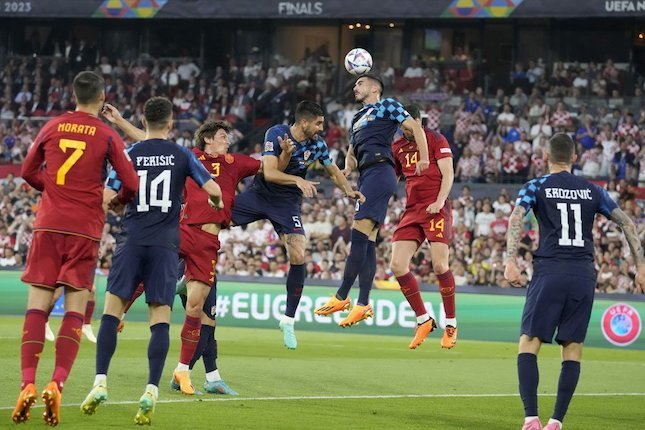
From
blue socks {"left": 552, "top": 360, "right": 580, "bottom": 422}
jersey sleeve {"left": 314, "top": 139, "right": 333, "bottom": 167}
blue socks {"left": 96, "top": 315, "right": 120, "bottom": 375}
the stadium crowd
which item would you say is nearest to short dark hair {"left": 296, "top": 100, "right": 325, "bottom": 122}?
jersey sleeve {"left": 314, "top": 139, "right": 333, "bottom": 167}

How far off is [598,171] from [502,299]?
5496 mm

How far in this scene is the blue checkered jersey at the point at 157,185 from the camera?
987cm

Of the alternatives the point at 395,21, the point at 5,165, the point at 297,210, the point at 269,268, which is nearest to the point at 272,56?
the point at 395,21

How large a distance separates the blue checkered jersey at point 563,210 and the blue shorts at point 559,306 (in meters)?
0.18

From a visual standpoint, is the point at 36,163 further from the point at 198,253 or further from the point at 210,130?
the point at 210,130

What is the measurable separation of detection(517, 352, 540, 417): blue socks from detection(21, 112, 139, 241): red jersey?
3306 millimetres

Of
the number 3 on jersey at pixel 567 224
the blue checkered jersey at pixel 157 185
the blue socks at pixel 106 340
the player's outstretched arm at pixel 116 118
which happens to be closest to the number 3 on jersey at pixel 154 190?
the blue checkered jersey at pixel 157 185

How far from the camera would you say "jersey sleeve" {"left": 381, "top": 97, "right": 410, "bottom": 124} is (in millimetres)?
13500

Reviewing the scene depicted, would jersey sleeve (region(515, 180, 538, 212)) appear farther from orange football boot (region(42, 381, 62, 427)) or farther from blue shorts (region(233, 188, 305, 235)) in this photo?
blue shorts (region(233, 188, 305, 235))

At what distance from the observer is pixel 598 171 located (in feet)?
87.3

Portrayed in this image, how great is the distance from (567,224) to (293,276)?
4902mm

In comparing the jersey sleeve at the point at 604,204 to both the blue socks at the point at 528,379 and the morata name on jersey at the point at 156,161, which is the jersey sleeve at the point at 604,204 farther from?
the morata name on jersey at the point at 156,161

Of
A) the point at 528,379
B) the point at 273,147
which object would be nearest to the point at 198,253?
the point at 273,147

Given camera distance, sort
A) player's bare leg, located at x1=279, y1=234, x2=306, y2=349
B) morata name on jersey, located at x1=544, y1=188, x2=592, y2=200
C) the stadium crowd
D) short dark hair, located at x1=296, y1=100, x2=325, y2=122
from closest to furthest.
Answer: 1. morata name on jersey, located at x1=544, y1=188, x2=592, y2=200
2. short dark hair, located at x1=296, y1=100, x2=325, y2=122
3. player's bare leg, located at x1=279, y1=234, x2=306, y2=349
4. the stadium crowd
